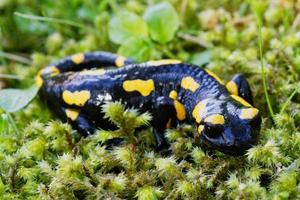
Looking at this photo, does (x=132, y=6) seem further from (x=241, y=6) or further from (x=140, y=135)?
(x=140, y=135)

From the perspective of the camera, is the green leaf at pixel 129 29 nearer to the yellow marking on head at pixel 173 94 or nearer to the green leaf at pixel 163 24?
the green leaf at pixel 163 24

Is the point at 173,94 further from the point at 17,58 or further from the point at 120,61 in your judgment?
the point at 17,58

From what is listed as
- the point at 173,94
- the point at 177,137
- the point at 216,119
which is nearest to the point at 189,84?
the point at 173,94

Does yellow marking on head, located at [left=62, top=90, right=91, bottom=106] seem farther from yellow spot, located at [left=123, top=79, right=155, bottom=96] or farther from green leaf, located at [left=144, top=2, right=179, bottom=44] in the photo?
green leaf, located at [left=144, top=2, right=179, bottom=44]

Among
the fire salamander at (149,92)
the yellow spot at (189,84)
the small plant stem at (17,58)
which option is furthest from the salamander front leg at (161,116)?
the small plant stem at (17,58)

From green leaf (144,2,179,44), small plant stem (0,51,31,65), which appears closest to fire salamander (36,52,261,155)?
green leaf (144,2,179,44)
